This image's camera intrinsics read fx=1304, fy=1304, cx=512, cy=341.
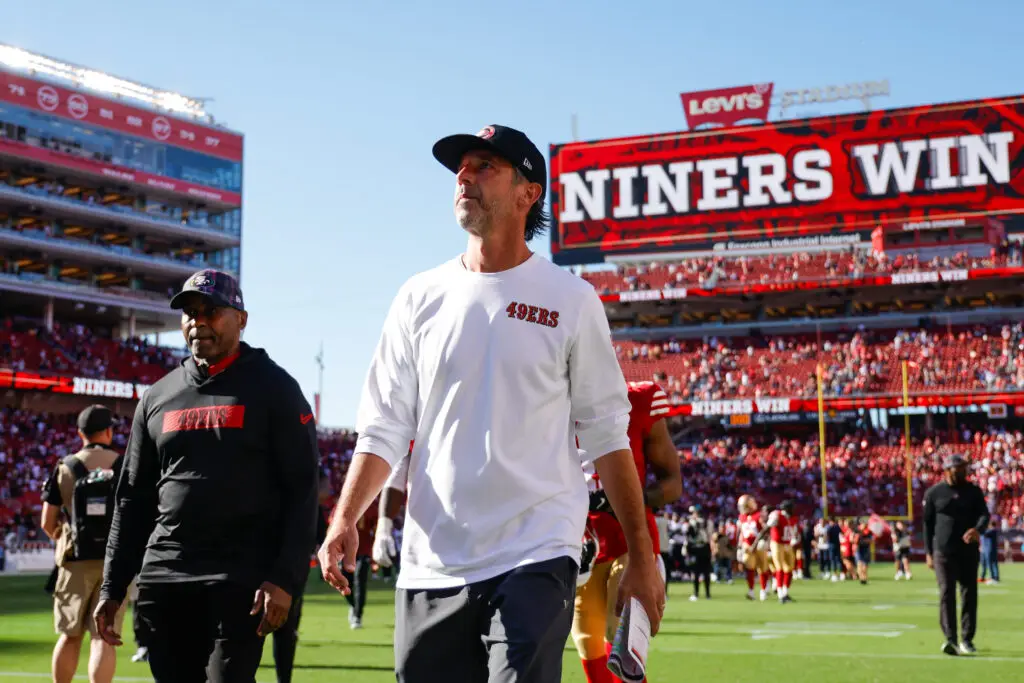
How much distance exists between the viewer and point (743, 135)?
68.0m

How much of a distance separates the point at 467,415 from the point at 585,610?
351 centimetres

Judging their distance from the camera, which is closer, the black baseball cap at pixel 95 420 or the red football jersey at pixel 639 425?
the red football jersey at pixel 639 425

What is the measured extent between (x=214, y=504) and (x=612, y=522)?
2.81m

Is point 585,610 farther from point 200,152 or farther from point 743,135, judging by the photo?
point 200,152

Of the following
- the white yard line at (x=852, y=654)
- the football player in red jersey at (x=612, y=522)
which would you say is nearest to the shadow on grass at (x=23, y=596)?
the white yard line at (x=852, y=654)

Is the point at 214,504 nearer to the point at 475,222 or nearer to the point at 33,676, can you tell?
the point at 475,222

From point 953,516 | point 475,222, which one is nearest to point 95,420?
point 475,222

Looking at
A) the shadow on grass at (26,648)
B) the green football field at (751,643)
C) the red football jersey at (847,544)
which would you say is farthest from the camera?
the red football jersey at (847,544)

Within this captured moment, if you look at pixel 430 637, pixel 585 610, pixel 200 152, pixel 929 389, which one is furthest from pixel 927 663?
pixel 200 152

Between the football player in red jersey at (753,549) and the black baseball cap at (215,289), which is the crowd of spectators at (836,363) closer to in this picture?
the football player in red jersey at (753,549)

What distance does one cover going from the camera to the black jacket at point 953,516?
41.8ft

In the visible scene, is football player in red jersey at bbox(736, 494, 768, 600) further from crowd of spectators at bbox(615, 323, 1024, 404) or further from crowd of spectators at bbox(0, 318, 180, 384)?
crowd of spectators at bbox(0, 318, 180, 384)

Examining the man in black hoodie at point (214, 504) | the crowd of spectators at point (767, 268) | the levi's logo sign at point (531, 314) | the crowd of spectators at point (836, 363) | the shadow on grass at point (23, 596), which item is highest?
the crowd of spectators at point (767, 268)

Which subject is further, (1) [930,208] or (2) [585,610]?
(1) [930,208]
